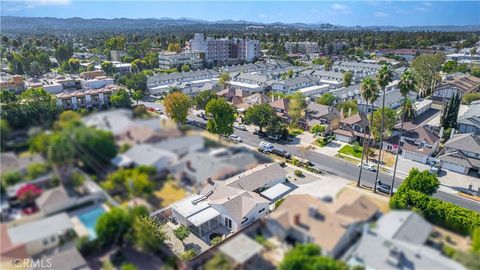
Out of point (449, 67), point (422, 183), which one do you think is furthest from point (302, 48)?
point (422, 183)

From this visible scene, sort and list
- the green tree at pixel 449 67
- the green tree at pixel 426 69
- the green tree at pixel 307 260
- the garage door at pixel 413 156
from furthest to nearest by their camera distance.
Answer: the green tree at pixel 449 67 < the green tree at pixel 426 69 < the garage door at pixel 413 156 < the green tree at pixel 307 260

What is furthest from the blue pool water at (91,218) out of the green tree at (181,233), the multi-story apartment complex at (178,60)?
the multi-story apartment complex at (178,60)

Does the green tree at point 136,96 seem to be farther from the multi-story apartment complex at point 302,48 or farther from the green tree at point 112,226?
the multi-story apartment complex at point 302,48

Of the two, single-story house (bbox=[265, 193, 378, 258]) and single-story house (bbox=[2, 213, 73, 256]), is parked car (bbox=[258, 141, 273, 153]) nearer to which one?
single-story house (bbox=[265, 193, 378, 258])

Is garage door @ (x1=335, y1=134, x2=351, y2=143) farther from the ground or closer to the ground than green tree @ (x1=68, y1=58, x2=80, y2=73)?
closer to the ground

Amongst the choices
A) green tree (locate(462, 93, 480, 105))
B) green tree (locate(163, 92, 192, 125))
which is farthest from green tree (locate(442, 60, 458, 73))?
green tree (locate(163, 92, 192, 125))

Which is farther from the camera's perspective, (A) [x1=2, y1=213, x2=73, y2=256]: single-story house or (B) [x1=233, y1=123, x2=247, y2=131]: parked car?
(B) [x1=233, y1=123, x2=247, y2=131]: parked car

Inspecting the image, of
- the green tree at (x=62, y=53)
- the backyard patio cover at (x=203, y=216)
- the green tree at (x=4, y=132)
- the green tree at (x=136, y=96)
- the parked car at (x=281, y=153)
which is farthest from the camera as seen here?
the green tree at (x=62, y=53)
